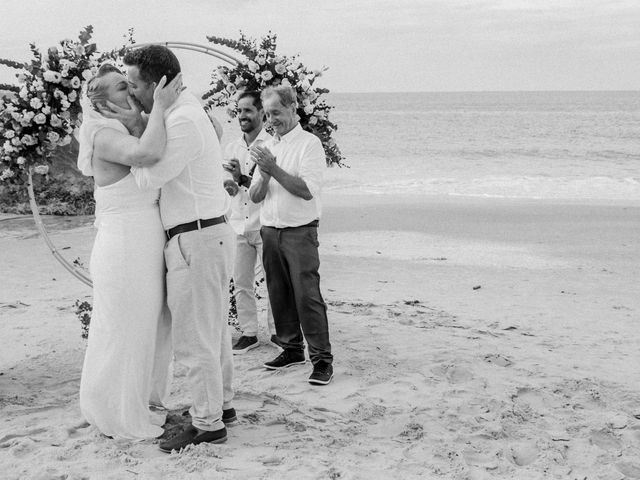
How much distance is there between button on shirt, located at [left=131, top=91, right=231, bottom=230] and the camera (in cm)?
406

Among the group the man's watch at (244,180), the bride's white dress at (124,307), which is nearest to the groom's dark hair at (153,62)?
the bride's white dress at (124,307)

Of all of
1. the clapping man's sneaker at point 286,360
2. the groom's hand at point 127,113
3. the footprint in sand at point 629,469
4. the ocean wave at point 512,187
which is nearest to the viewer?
the groom's hand at point 127,113

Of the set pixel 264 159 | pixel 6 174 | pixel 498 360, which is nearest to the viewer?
pixel 264 159

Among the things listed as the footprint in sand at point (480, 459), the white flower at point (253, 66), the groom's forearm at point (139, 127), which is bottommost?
the footprint in sand at point (480, 459)

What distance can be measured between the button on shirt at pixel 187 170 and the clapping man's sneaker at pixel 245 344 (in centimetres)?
244

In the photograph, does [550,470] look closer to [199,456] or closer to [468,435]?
[468,435]

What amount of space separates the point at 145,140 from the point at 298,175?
1865 millimetres

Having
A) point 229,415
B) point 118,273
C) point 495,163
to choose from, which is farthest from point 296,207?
point 495,163

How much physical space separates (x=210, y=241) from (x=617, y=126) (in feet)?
164

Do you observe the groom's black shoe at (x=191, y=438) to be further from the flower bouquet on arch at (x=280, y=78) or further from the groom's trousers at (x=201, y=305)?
the flower bouquet on arch at (x=280, y=78)

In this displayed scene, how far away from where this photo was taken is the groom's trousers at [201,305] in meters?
4.26

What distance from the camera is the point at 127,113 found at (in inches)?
168

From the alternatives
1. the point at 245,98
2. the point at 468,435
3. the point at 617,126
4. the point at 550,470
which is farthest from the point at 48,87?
the point at 617,126

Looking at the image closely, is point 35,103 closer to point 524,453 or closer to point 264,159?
point 264,159
